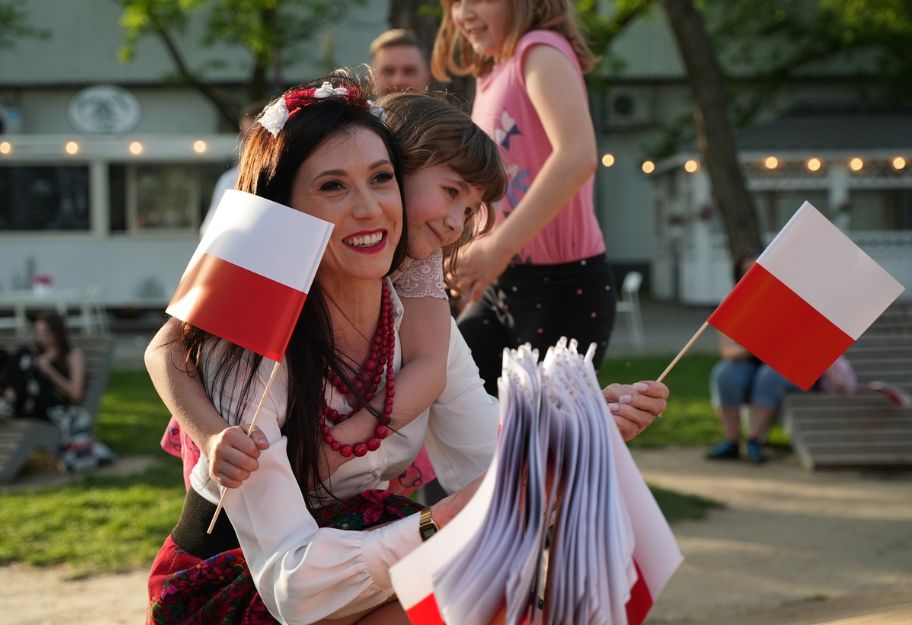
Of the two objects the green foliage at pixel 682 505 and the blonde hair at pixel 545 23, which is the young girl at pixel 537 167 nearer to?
the blonde hair at pixel 545 23

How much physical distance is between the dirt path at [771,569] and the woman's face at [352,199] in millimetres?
1775

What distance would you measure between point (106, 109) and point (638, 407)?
25.1 metres

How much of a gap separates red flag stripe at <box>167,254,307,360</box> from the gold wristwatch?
0.36 meters

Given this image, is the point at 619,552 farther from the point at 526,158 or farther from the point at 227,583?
the point at 526,158

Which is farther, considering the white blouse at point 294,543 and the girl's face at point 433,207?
the girl's face at point 433,207

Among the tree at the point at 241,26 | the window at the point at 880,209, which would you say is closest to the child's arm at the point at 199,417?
the tree at the point at 241,26

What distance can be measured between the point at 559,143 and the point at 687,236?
20.7 m

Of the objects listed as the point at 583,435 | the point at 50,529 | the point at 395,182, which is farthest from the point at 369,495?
the point at 50,529

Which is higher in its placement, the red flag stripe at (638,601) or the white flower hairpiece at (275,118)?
the white flower hairpiece at (275,118)

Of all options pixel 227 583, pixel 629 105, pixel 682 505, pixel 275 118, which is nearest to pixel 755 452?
pixel 682 505

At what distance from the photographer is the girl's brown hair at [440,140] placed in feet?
7.91

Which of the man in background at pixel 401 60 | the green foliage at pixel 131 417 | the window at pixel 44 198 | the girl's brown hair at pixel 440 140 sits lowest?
the green foliage at pixel 131 417

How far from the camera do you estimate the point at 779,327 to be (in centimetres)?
208

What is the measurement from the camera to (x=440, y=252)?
254 cm
